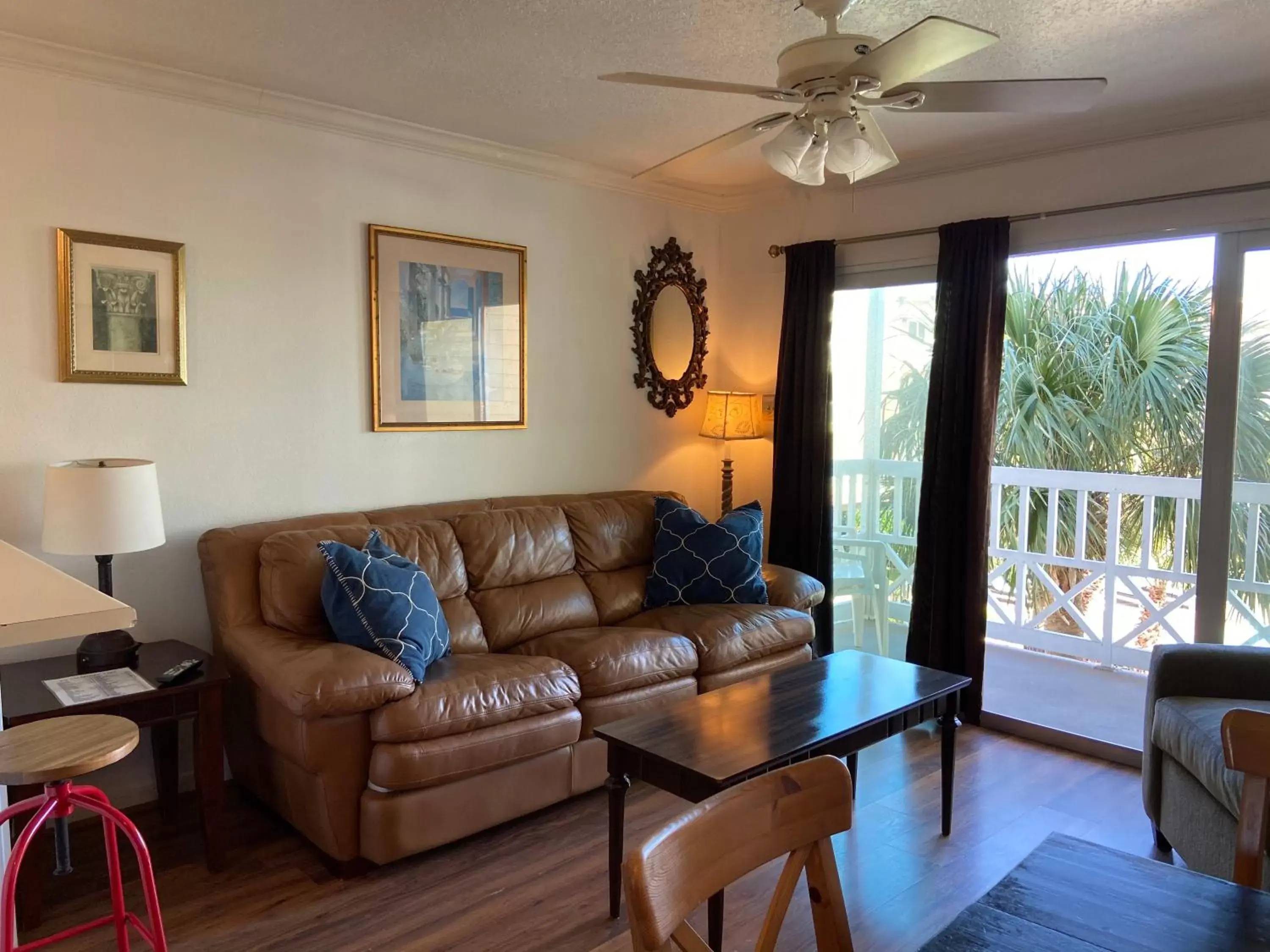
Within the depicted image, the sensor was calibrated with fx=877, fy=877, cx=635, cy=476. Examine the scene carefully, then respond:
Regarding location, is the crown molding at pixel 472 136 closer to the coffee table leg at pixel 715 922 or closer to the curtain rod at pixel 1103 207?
the curtain rod at pixel 1103 207

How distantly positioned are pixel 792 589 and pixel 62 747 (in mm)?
3060

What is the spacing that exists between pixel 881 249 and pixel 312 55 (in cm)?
274

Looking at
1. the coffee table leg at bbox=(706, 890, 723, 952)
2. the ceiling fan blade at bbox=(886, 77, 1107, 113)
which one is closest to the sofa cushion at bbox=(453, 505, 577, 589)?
the coffee table leg at bbox=(706, 890, 723, 952)

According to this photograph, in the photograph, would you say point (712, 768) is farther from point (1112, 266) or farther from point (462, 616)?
point (1112, 266)

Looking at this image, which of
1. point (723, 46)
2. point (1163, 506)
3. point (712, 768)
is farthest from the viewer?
point (1163, 506)

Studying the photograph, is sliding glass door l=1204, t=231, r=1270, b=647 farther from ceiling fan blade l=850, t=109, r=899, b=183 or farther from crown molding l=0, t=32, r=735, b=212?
crown molding l=0, t=32, r=735, b=212

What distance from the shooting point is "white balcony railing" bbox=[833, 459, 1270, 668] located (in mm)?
3631

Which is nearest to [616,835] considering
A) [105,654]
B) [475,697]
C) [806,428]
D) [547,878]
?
[547,878]

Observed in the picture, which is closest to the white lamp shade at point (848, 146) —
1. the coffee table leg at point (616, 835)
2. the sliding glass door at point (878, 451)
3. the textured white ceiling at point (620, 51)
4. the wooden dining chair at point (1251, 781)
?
the textured white ceiling at point (620, 51)

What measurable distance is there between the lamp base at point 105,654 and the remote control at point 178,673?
168 mm

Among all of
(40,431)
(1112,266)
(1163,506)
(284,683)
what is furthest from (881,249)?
(40,431)

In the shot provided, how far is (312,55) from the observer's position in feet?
9.64

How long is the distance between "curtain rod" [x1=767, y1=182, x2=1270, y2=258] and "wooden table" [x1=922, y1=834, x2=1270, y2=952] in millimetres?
2952

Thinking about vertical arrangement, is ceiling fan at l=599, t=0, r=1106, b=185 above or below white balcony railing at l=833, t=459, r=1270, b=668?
above
